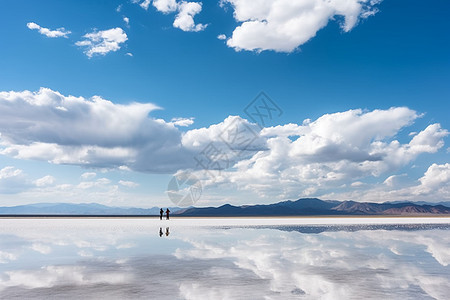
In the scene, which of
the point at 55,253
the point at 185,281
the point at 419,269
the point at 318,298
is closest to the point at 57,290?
the point at 185,281

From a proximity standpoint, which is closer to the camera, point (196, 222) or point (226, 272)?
point (226, 272)

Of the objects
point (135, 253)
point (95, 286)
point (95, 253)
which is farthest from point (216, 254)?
point (95, 286)

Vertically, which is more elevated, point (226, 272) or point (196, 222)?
point (196, 222)

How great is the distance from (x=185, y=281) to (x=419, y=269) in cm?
1039

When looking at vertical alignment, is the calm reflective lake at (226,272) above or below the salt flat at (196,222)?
below

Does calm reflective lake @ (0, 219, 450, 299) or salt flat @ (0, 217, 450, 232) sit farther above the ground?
salt flat @ (0, 217, 450, 232)

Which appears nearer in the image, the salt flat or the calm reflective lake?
the calm reflective lake

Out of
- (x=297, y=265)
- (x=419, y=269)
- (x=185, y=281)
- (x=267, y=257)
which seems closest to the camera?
(x=185, y=281)

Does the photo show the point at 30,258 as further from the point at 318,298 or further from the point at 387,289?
the point at 387,289

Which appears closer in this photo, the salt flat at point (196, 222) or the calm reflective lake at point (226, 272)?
the calm reflective lake at point (226, 272)

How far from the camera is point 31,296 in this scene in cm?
1148

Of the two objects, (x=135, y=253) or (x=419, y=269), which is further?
(x=135, y=253)

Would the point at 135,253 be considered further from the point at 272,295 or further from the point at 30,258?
the point at 272,295

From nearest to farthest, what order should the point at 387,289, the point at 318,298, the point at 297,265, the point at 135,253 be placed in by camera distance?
the point at 318,298, the point at 387,289, the point at 297,265, the point at 135,253
